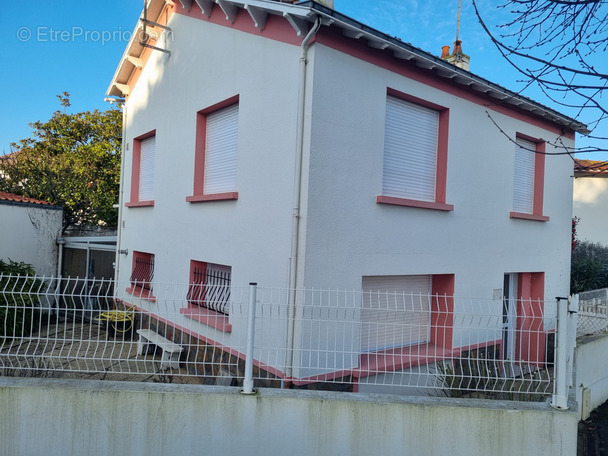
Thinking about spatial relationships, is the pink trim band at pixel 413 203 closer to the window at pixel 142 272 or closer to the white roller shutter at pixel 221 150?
the white roller shutter at pixel 221 150

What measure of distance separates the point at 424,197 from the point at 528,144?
3547mm

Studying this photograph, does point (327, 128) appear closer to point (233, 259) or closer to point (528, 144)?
point (233, 259)

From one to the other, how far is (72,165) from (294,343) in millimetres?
14621

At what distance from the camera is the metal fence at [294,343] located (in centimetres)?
411

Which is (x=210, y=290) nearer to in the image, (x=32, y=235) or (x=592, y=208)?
(x=32, y=235)

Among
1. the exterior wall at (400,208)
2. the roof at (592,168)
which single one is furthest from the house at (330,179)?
the roof at (592,168)

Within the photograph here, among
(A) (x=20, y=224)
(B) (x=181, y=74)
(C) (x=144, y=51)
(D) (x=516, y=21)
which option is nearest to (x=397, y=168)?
(D) (x=516, y=21)

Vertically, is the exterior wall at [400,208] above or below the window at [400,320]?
above

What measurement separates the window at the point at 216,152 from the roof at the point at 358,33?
136 centimetres

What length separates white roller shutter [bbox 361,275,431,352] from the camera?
20.2 ft

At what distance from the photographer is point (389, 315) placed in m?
6.32

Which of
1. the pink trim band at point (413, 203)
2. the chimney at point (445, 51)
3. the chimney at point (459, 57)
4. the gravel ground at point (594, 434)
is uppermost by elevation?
the chimney at point (445, 51)

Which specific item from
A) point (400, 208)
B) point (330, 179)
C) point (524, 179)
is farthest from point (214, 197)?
point (524, 179)

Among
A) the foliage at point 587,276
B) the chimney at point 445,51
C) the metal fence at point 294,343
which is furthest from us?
the foliage at point 587,276
